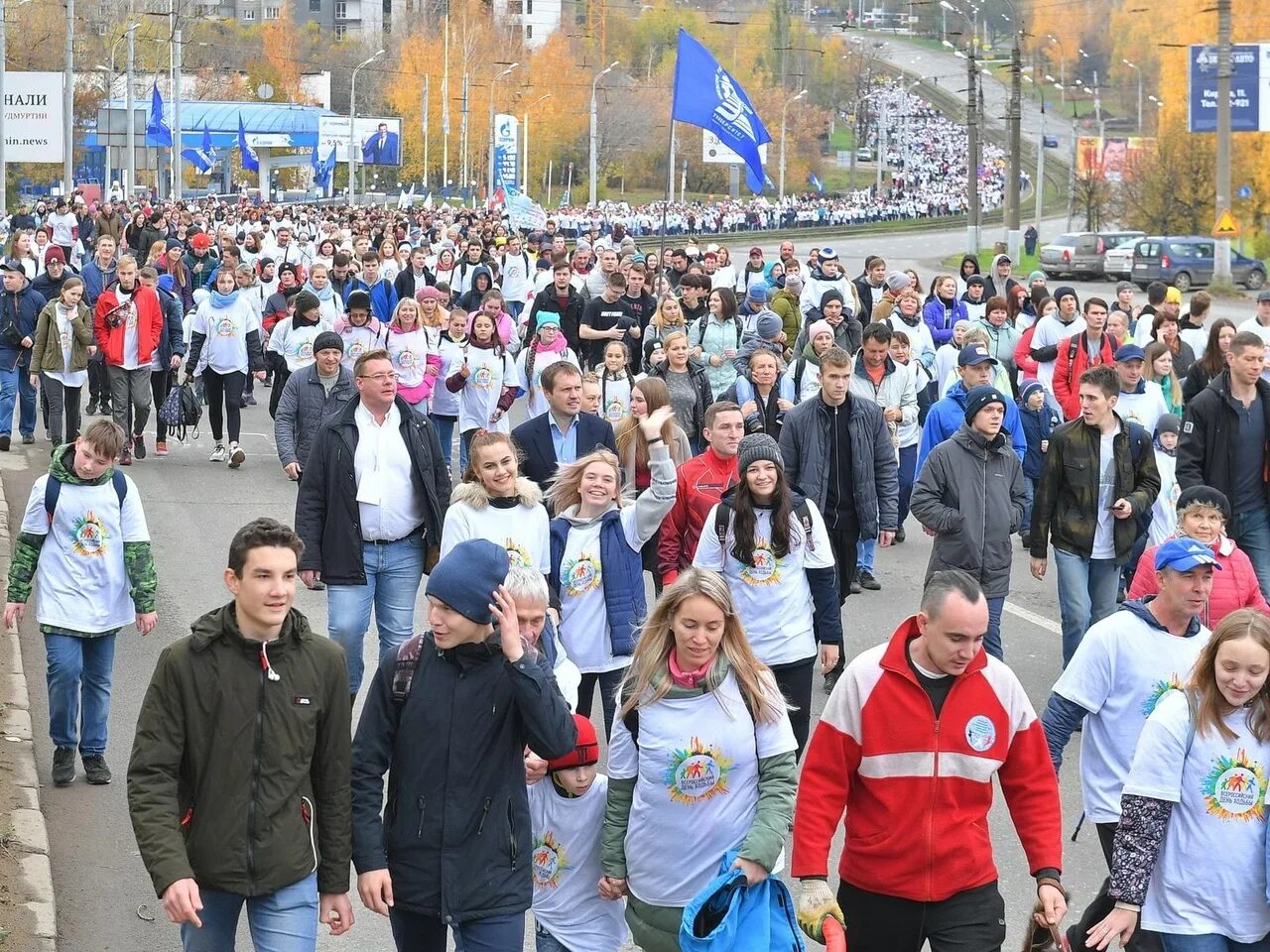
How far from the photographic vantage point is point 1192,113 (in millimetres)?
46719

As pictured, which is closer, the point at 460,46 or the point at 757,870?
the point at 757,870

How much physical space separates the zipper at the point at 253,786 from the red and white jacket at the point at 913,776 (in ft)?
4.67

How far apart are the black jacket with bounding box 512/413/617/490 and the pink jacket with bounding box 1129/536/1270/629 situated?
3036 mm

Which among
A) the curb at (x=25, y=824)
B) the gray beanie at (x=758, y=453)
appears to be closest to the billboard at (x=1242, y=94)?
the curb at (x=25, y=824)

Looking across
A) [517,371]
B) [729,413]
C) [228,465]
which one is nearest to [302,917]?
[729,413]

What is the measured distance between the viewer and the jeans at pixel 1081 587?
9906 mm

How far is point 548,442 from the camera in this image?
9.86 m

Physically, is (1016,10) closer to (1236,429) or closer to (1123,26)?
(1236,429)

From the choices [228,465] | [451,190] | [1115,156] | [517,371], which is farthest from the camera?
[451,190]

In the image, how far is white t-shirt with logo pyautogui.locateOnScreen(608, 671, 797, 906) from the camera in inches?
206

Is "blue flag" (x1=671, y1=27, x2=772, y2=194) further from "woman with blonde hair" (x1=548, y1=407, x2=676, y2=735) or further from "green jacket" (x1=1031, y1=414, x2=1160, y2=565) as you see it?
Answer: "woman with blonde hair" (x1=548, y1=407, x2=676, y2=735)

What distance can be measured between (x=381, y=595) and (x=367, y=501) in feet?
1.49

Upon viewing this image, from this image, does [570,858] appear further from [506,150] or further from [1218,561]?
[506,150]

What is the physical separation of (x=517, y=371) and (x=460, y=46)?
108754 millimetres
